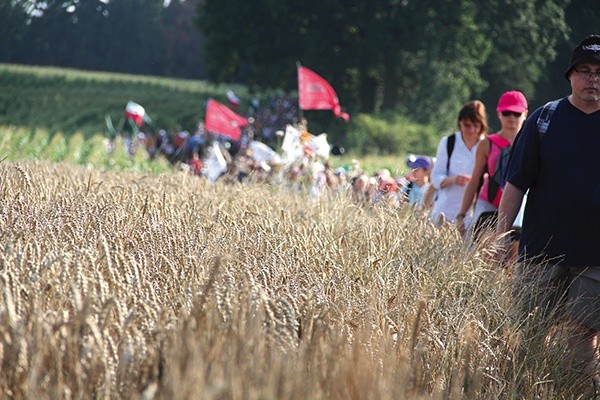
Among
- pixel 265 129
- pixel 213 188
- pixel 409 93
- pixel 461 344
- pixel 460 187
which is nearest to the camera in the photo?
pixel 461 344

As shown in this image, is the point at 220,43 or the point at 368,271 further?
the point at 220,43

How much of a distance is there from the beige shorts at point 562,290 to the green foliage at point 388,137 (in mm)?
36882

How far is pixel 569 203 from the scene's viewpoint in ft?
17.5

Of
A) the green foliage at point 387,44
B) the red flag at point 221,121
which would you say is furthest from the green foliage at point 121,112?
the red flag at point 221,121

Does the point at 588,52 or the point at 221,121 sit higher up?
the point at 588,52

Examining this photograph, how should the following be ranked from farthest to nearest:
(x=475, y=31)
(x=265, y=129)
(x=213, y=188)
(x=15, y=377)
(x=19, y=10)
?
(x=475, y=31)
(x=265, y=129)
(x=19, y=10)
(x=213, y=188)
(x=15, y=377)

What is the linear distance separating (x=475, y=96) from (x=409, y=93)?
4076mm

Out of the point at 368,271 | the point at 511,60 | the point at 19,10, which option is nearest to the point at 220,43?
the point at 511,60

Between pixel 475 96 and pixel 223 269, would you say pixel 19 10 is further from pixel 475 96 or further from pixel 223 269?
pixel 475 96

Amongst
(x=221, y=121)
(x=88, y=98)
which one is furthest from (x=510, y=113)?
(x=88, y=98)

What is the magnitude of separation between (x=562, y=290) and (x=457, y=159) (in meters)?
2.73

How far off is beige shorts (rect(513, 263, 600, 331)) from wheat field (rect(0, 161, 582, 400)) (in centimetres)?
13

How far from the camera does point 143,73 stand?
94.1 metres

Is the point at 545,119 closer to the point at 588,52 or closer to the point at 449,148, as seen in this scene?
the point at 588,52
